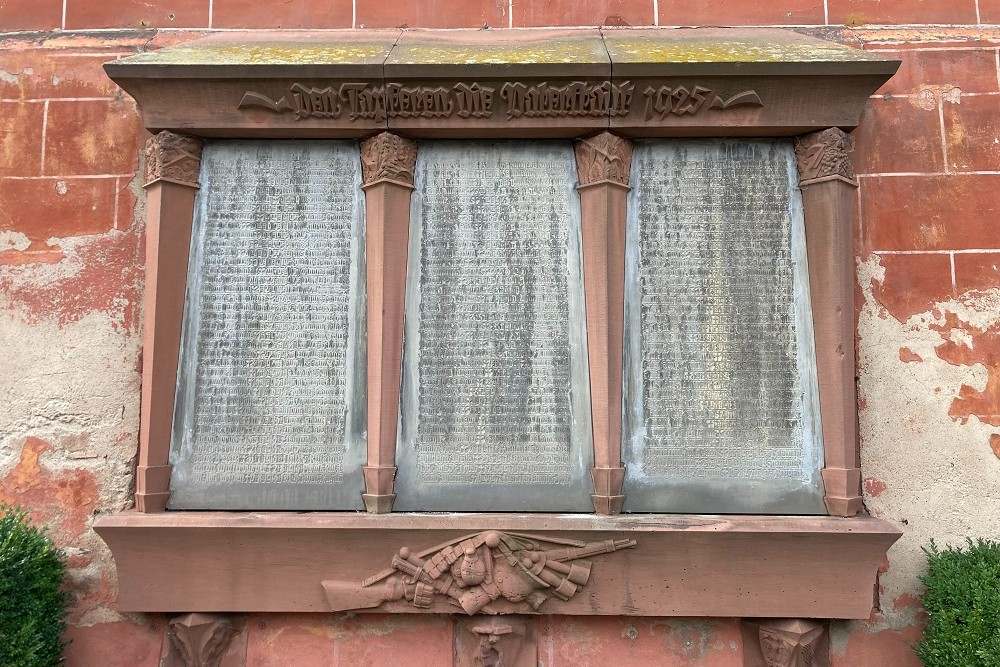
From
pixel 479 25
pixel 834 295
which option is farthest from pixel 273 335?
pixel 834 295

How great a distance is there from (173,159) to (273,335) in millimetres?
1367

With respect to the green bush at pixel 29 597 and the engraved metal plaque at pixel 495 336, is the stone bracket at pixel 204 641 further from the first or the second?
the engraved metal plaque at pixel 495 336

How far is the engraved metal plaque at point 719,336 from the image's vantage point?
439cm

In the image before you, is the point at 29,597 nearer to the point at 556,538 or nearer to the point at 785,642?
the point at 556,538

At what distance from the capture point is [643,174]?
15.2 feet

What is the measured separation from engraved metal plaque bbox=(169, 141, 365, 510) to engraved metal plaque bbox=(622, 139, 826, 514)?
189 centimetres

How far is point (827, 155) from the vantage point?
4.45 metres

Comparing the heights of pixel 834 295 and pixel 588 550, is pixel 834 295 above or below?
above

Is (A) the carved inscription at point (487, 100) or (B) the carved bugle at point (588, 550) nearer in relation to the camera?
(B) the carved bugle at point (588, 550)

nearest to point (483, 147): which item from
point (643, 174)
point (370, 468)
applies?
point (643, 174)

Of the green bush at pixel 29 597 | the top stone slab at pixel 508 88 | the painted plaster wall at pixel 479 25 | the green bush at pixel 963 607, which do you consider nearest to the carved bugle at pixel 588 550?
the painted plaster wall at pixel 479 25

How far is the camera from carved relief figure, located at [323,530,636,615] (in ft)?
13.6

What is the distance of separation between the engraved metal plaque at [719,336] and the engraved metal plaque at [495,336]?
42 cm

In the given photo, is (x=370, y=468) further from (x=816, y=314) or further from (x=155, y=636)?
(x=816, y=314)
